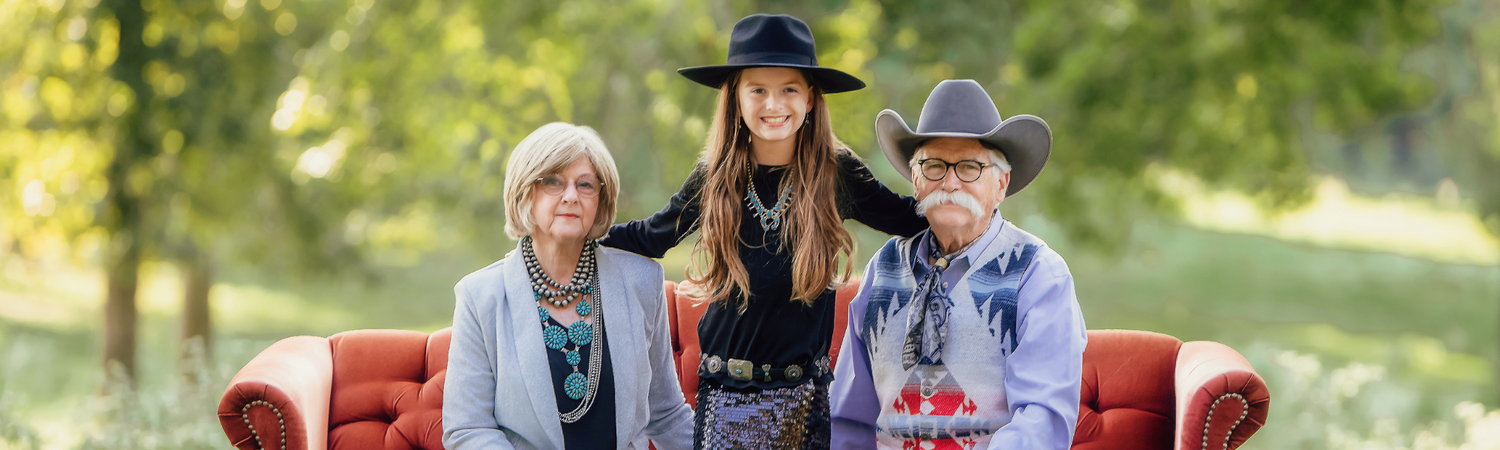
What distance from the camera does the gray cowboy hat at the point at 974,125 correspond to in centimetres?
226

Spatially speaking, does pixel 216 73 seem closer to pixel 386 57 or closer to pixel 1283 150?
pixel 386 57

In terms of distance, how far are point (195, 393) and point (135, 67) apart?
1.86 metres

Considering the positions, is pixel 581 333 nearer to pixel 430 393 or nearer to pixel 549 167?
pixel 549 167

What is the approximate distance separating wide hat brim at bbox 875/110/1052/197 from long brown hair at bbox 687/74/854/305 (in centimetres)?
15

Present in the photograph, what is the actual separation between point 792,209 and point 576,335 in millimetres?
603

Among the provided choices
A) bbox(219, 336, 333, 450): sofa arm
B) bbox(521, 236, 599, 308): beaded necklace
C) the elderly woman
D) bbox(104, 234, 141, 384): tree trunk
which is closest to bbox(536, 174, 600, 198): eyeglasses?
the elderly woman

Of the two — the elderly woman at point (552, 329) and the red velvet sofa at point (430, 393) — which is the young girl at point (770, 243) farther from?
the red velvet sofa at point (430, 393)

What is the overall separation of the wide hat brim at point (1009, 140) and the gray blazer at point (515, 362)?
703mm

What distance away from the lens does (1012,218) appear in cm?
651

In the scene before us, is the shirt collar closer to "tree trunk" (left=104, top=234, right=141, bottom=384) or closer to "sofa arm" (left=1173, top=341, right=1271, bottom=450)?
"sofa arm" (left=1173, top=341, right=1271, bottom=450)

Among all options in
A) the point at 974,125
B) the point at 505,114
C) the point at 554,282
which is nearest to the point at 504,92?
the point at 505,114

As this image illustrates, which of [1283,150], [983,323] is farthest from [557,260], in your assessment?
[1283,150]

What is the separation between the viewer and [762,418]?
227 centimetres

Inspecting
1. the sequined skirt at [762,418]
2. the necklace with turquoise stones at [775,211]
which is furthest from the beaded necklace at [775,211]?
the sequined skirt at [762,418]
